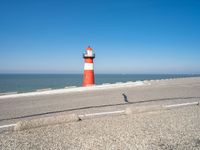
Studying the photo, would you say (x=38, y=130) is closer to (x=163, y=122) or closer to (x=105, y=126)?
(x=105, y=126)

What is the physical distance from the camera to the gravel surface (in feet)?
11.2

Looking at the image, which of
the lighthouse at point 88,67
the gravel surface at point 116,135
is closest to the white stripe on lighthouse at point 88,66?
the lighthouse at point 88,67

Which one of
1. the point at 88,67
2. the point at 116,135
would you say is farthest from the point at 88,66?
the point at 116,135

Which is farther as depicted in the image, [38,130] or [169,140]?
[38,130]

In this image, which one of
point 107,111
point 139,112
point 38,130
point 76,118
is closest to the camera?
point 38,130

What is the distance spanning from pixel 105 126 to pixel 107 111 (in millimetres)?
1594

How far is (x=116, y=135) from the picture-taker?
384cm

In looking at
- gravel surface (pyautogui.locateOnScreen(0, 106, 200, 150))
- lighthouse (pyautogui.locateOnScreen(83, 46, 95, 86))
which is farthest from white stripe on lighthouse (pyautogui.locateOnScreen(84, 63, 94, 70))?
gravel surface (pyautogui.locateOnScreen(0, 106, 200, 150))

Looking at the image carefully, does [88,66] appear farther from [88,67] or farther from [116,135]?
[116,135]

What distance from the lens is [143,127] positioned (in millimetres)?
4309

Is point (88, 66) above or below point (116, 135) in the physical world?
above

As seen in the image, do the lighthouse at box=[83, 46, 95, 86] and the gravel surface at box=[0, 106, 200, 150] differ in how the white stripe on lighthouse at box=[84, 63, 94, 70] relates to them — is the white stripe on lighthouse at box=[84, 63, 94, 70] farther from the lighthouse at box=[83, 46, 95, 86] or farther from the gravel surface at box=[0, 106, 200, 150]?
the gravel surface at box=[0, 106, 200, 150]

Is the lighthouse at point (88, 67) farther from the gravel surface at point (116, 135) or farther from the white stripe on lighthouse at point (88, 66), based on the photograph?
the gravel surface at point (116, 135)

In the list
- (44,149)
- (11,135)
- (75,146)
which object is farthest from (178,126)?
(11,135)
